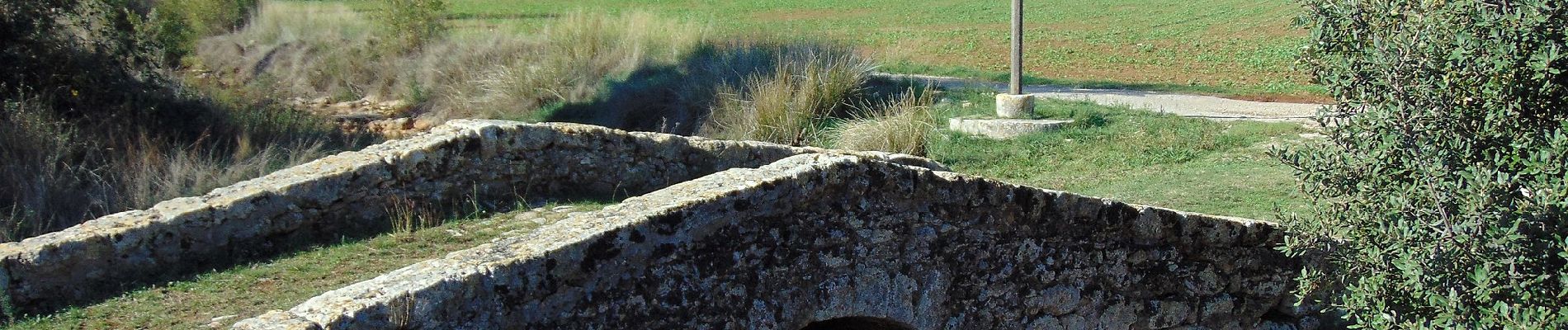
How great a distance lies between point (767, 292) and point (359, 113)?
15072 millimetres

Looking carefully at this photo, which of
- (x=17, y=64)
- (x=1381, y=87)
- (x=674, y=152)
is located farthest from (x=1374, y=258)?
(x=17, y=64)

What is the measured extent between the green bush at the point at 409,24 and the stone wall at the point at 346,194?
15.2 meters

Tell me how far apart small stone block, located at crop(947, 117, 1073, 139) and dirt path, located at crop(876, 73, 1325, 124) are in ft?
6.63

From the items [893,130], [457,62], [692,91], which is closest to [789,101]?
[893,130]

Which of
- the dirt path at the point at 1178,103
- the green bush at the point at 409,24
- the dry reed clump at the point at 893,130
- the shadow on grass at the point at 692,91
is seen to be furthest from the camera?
the green bush at the point at 409,24

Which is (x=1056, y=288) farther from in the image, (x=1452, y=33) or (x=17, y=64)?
(x=17, y=64)

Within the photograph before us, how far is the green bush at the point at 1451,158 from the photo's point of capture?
4484 millimetres

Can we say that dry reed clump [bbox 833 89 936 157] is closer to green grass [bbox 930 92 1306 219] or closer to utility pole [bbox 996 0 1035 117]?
green grass [bbox 930 92 1306 219]

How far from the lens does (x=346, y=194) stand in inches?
233

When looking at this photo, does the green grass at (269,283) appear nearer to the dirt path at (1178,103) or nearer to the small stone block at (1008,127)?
the small stone block at (1008,127)

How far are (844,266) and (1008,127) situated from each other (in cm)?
848

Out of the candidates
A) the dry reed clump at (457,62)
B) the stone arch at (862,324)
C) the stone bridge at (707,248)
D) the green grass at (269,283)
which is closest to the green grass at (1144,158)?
the stone bridge at (707,248)

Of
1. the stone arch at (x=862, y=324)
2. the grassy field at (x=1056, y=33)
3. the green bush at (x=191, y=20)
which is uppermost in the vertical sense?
the stone arch at (x=862, y=324)

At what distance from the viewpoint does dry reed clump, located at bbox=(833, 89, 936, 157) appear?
42.4ft
